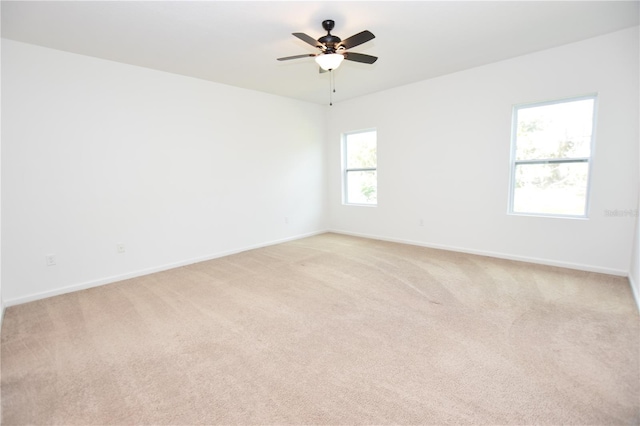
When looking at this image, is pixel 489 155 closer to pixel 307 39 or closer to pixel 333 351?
pixel 307 39

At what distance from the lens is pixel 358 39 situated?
8.54 feet

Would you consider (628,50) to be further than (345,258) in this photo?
No

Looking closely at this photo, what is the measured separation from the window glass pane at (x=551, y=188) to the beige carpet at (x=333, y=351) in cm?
83

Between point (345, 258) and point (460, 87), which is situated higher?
point (460, 87)

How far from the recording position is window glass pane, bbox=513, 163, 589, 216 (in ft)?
12.1

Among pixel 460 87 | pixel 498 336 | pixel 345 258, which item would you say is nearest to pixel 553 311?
pixel 498 336

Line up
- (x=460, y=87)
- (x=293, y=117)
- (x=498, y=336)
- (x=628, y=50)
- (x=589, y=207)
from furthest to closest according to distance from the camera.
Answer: (x=293, y=117), (x=460, y=87), (x=589, y=207), (x=628, y=50), (x=498, y=336)

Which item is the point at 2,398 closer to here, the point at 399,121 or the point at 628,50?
the point at 399,121

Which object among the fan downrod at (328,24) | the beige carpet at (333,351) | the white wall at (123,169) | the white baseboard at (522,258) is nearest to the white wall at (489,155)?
the white baseboard at (522,258)

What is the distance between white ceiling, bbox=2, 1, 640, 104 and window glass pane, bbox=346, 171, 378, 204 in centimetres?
225

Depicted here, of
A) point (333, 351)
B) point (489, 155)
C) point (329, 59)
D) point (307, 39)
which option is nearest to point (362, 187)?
point (489, 155)

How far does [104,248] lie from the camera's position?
3680mm

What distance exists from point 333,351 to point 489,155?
3.62 m

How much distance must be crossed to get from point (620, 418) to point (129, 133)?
16.4 feet
